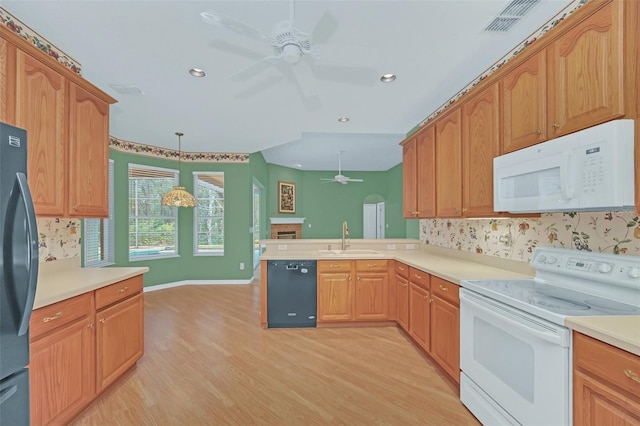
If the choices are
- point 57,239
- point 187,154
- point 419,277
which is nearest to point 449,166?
point 419,277

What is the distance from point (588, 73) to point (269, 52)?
210 cm

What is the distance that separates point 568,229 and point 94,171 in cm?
366

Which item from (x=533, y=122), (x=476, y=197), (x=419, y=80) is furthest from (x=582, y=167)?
(x=419, y=80)

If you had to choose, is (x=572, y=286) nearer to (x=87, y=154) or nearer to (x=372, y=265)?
(x=372, y=265)

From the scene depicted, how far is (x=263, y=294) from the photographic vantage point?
342 centimetres

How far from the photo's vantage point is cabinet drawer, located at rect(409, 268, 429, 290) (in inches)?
104

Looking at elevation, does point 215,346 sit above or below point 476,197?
below

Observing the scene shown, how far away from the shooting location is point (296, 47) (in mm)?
1695

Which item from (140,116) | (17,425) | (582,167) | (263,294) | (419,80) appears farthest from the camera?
(140,116)

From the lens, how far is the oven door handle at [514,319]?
1300 millimetres

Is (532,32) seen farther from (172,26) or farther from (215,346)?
(215,346)

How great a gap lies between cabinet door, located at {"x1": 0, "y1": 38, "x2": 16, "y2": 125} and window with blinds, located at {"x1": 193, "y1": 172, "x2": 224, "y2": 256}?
13.2 feet

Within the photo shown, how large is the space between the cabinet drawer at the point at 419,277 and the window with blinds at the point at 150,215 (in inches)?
185

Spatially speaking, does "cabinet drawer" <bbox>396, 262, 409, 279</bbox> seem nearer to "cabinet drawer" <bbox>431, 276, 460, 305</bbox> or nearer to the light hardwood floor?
"cabinet drawer" <bbox>431, 276, 460, 305</bbox>
